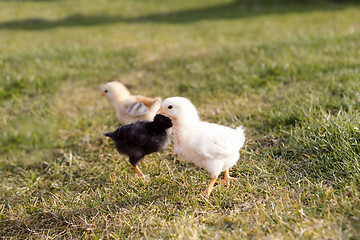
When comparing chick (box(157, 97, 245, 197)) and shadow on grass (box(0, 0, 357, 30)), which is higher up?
shadow on grass (box(0, 0, 357, 30))

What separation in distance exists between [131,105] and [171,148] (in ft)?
2.96

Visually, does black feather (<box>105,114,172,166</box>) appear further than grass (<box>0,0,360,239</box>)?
Yes

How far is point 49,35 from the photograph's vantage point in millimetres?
12359

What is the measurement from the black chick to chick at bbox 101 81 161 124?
65 cm

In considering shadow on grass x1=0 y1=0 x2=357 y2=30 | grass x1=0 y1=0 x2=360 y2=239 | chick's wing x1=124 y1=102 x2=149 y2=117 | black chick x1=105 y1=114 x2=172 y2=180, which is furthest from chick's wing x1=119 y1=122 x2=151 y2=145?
shadow on grass x1=0 y1=0 x2=357 y2=30

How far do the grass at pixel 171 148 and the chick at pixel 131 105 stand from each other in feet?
1.70

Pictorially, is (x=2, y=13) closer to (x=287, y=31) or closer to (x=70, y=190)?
(x=287, y=31)

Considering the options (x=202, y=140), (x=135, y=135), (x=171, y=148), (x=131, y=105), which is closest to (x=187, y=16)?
(x=131, y=105)

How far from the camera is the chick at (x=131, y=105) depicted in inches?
181

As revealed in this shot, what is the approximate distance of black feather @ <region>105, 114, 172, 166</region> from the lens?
12.5 ft

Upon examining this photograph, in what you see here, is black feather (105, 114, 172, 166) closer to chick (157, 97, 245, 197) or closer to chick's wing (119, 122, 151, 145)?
chick's wing (119, 122, 151, 145)

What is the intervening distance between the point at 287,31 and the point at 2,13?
13.9 metres

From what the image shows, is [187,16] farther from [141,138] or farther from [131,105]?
[141,138]

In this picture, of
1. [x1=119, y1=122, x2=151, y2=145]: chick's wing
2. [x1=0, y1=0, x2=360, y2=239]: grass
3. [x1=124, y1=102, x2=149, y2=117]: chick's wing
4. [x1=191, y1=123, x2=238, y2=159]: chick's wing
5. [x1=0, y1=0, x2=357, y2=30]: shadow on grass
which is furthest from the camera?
[x1=0, y1=0, x2=357, y2=30]: shadow on grass
